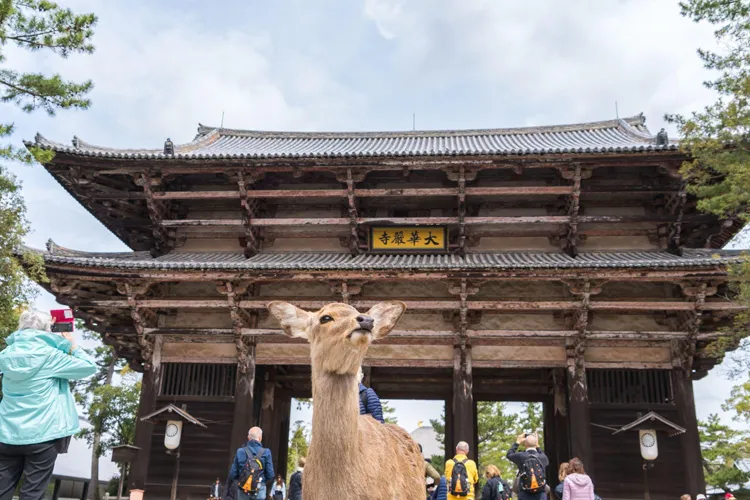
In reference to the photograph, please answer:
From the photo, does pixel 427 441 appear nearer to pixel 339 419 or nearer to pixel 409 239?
pixel 409 239

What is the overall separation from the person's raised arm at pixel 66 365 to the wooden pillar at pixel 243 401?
7969 millimetres

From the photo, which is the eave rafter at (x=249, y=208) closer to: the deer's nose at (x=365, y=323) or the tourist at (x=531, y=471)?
the tourist at (x=531, y=471)

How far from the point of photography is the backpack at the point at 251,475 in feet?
23.6

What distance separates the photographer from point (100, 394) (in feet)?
77.7

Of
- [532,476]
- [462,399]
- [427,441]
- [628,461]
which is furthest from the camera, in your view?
[427,441]

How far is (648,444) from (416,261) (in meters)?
5.66

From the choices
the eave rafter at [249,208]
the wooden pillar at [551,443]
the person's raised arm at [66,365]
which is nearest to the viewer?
the person's raised arm at [66,365]

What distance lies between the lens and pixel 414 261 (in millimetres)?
11906

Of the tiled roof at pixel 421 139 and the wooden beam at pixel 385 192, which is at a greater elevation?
the tiled roof at pixel 421 139

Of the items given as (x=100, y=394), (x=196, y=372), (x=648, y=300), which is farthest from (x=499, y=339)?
(x=100, y=394)

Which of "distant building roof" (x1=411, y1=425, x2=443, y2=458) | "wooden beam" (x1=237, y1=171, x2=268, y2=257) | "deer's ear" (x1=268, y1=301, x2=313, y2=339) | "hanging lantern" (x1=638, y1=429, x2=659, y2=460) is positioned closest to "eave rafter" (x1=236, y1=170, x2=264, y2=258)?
"wooden beam" (x1=237, y1=171, x2=268, y2=257)

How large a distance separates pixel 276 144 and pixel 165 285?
6847mm

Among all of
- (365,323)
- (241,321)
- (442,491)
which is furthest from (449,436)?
(365,323)

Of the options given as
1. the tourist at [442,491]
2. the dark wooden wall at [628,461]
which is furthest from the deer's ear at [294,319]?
the dark wooden wall at [628,461]
